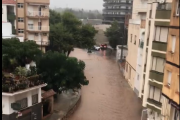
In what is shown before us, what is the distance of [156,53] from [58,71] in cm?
776

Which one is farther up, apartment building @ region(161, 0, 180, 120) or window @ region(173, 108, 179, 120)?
apartment building @ region(161, 0, 180, 120)

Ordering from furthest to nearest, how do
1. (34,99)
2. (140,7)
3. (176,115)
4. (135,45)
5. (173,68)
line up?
(140,7) < (135,45) < (34,99) < (176,115) < (173,68)

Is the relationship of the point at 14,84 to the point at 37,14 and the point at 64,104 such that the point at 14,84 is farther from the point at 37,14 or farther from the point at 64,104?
the point at 37,14

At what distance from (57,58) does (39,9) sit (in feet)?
45.7

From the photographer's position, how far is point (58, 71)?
705 inches

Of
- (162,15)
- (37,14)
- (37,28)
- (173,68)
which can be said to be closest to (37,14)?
(37,14)

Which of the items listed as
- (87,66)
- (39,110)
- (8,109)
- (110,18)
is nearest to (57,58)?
(39,110)

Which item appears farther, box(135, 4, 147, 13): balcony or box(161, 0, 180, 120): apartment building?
box(135, 4, 147, 13): balcony

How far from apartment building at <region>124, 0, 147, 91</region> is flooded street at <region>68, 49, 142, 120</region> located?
1184 mm

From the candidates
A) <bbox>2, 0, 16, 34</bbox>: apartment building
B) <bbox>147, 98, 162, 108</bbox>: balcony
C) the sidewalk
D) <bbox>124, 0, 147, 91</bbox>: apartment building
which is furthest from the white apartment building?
<bbox>147, 98, 162, 108</bbox>: balcony

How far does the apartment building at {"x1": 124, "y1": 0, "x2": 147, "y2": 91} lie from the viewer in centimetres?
2099

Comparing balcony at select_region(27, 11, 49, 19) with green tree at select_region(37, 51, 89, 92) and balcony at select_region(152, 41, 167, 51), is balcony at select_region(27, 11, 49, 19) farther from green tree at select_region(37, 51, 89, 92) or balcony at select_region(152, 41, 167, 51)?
balcony at select_region(152, 41, 167, 51)

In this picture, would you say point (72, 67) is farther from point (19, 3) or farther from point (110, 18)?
point (110, 18)

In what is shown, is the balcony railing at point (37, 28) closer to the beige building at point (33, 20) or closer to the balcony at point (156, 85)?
the beige building at point (33, 20)
